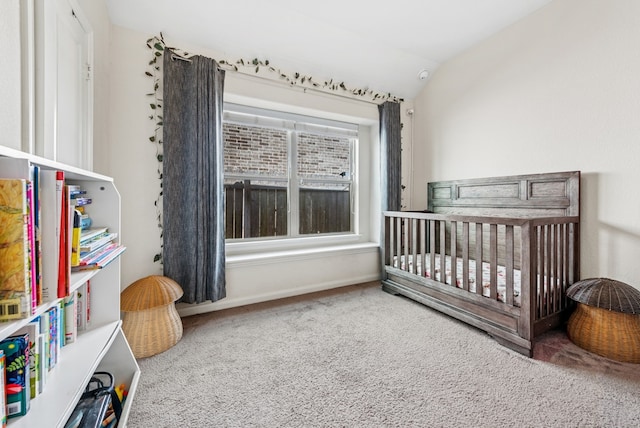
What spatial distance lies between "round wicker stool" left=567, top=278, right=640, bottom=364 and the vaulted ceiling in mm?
2315

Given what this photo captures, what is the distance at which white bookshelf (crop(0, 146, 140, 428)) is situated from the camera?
2.51ft

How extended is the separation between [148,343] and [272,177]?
1851 millimetres

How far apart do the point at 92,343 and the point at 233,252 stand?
1.57 metres

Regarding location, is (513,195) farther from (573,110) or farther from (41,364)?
(41,364)

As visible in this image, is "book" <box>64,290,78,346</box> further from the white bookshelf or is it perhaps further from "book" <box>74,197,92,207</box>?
"book" <box>74,197,92,207</box>

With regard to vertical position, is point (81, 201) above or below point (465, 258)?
above

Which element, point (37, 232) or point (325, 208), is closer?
point (37, 232)

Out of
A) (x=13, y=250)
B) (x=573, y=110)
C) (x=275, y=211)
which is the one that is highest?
(x=573, y=110)

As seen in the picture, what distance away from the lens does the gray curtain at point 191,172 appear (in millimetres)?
2131

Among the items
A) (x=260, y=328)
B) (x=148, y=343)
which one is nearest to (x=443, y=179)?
(x=260, y=328)

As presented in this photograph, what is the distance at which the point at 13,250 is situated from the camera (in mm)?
635

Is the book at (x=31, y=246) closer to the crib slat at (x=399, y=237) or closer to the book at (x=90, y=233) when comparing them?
the book at (x=90, y=233)

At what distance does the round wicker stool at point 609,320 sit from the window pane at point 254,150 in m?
2.71

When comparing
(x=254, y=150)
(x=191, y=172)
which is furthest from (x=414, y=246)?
(x=191, y=172)
